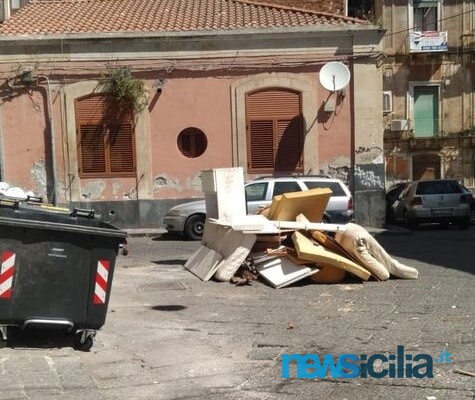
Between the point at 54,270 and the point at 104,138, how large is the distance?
13.0 metres

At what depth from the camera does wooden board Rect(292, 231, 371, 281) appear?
909 cm

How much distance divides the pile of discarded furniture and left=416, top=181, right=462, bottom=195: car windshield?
9.84 meters

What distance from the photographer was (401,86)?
32250mm

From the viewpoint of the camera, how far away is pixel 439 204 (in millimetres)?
18672

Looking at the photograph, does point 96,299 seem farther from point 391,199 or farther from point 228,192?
point 391,199

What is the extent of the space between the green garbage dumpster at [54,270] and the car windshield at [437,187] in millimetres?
14623

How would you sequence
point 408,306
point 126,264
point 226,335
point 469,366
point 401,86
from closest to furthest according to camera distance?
point 469,366 < point 226,335 < point 408,306 < point 126,264 < point 401,86

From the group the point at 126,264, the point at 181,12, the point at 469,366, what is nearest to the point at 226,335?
the point at 469,366

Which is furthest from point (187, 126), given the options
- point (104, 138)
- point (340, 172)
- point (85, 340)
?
point (85, 340)

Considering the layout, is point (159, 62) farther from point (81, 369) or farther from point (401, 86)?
point (401, 86)

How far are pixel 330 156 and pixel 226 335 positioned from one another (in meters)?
12.4

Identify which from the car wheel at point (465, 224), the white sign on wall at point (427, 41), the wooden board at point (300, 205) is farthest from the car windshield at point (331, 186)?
the white sign on wall at point (427, 41)

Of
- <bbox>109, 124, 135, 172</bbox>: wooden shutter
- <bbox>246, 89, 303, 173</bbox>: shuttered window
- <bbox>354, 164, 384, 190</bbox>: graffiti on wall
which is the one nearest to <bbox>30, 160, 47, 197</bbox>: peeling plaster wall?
<bbox>109, 124, 135, 172</bbox>: wooden shutter

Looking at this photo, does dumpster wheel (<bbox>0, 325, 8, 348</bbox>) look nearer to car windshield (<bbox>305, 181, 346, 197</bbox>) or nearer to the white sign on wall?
car windshield (<bbox>305, 181, 346, 197</bbox>)
